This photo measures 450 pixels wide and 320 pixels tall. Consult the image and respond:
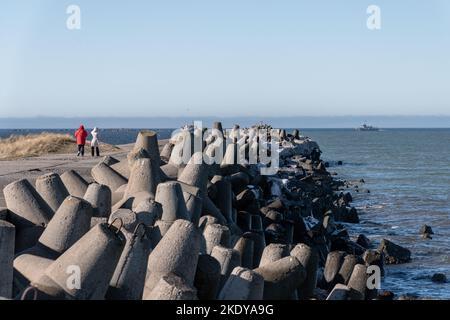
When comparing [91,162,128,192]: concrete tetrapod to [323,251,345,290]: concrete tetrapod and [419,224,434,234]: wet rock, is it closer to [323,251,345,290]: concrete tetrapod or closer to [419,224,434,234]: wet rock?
[323,251,345,290]: concrete tetrapod

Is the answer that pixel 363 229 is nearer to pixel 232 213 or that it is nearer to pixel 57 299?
pixel 232 213

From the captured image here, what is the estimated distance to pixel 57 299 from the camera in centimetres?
400

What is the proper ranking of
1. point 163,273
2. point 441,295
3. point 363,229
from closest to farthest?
point 163,273 < point 441,295 < point 363,229

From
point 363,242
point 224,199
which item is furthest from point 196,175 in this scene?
point 363,242

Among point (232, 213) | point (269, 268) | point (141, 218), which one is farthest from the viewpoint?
point (232, 213)

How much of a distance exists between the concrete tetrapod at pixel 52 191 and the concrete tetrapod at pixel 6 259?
2.14 m

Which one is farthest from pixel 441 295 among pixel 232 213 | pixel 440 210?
pixel 440 210

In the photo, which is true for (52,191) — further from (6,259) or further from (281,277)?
(281,277)

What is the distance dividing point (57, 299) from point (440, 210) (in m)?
19.0

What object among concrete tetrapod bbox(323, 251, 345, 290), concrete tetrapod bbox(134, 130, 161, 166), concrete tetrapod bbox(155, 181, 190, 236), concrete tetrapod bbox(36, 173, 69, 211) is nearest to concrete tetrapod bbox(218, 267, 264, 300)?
concrete tetrapod bbox(155, 181, 190, 236)

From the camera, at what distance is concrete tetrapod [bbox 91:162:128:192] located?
8.83m

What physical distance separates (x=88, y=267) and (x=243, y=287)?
0.84m

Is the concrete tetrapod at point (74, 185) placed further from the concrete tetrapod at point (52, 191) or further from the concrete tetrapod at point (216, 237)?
the concrete tetrapod at point (216, 237)
